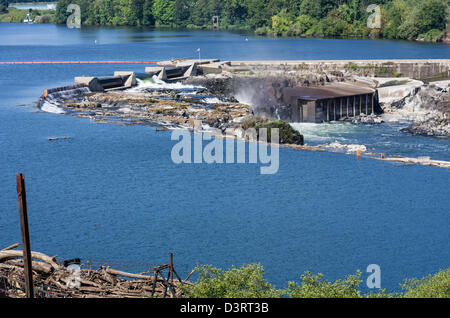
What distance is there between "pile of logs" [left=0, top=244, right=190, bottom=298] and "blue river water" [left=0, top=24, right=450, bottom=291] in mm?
8180

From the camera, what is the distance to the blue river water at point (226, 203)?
37.9 m

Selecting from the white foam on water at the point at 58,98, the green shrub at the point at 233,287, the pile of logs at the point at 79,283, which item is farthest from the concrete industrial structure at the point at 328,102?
the green shrub at the point at 233,287

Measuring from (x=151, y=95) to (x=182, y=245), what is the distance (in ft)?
157

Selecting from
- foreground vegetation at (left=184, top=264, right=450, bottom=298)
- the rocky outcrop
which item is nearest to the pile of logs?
foreground vegetation at (left=184, top=264, right=450, bottom=298)

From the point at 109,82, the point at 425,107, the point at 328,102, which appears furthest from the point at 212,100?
the point at 425,107

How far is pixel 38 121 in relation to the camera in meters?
74.2

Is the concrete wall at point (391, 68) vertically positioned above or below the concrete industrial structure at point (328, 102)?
above

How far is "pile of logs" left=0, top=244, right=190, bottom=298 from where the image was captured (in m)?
25.9

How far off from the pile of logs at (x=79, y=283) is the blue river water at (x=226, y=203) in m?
8.18

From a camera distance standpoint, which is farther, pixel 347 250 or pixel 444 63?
pixel 444 63

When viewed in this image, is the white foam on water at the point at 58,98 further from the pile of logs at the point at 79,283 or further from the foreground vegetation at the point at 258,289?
the foreground vegetation at the point at 258,289
